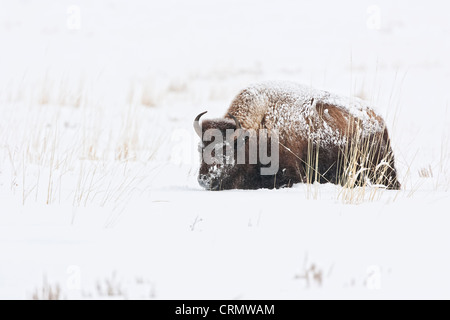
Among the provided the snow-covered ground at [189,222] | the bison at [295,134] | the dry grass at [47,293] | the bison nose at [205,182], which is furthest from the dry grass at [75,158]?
the dry grass at [47,293]

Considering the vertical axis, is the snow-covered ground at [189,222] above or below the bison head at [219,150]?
below

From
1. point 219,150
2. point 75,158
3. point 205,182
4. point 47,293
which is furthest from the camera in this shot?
point 75,158

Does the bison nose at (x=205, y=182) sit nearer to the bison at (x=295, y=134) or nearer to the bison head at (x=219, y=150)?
the bison head at (x=219, y=150)

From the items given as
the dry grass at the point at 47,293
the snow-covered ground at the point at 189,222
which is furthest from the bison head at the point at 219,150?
the dry grass at the point at 47,293

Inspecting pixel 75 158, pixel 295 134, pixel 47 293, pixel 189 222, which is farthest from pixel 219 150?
pixel 47 293

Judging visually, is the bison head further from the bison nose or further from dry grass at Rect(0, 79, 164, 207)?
dry grass at Rect(0, 79, 164, 207)

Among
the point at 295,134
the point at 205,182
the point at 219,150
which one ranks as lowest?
the point at 205,182

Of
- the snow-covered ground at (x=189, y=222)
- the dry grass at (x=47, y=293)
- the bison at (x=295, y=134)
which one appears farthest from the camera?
the bison at (x=295, y=134)

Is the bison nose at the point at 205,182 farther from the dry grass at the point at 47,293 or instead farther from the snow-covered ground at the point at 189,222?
the dry grass at the point at 47,293

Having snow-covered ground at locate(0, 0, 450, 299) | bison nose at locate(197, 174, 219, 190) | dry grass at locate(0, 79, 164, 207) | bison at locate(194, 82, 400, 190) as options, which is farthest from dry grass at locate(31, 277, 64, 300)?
bison at locate(194, 82, 400, 190)

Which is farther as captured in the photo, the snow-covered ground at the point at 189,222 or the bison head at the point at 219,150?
the bison head at the point at 219,150

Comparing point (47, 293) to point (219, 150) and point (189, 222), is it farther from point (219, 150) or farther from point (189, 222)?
point (219, 150)

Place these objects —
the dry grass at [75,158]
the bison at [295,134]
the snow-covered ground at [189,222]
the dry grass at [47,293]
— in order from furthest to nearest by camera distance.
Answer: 1. the bison at [295,134]
2. the dry grass at [75,158]
3. the snow-covered ground at [189,222]
4. the dry grass at [47,293]

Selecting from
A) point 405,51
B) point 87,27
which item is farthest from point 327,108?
point 87,27
